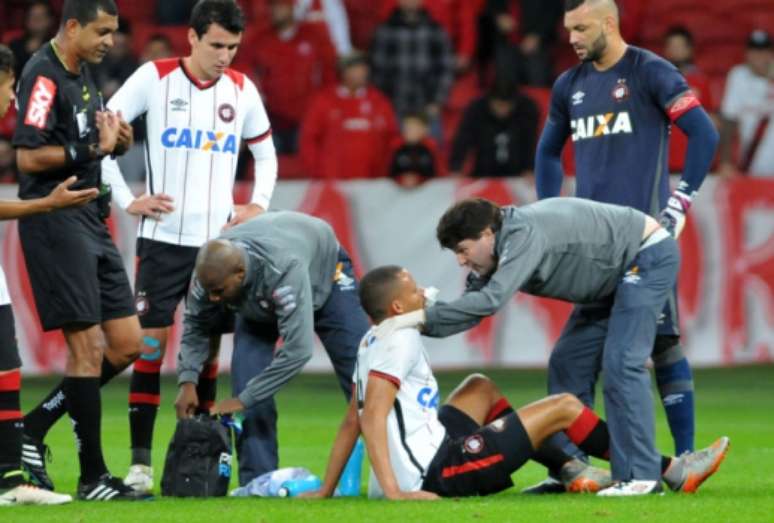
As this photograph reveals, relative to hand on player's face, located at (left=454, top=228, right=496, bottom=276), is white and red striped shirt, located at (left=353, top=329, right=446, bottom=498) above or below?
below

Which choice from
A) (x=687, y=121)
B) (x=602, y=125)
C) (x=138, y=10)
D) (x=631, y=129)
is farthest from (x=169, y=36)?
(x=687, y=121)

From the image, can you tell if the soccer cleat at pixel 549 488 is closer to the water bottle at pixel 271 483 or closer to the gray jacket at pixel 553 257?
the gray jacket at pixel 553 257

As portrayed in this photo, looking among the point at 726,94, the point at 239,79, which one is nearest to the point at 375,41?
the point at 726,94

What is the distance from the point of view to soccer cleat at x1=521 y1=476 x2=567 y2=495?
27.1 feet

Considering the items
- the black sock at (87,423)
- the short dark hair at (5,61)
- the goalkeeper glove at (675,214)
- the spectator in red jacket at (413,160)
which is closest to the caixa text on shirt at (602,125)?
the goalkeeper glove at (675,214)

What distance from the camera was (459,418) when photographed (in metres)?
8.01

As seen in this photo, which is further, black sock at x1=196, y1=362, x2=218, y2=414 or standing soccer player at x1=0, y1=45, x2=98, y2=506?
black sock at x1=196, y1=362, x2=218, y2=414

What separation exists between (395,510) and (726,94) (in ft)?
30.7

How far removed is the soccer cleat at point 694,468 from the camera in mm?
7969

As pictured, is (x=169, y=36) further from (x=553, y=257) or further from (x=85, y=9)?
(x=553, y=257)

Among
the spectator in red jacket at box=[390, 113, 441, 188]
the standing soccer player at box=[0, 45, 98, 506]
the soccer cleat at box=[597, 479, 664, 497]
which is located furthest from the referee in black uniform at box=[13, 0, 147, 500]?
the spectator in red jacket at box=[390, 113, 441, 188]

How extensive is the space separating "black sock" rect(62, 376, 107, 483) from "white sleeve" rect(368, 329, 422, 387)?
1360mm

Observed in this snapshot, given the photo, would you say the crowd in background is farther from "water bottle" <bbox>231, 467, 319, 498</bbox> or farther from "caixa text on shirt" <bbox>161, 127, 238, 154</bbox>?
"water bottle" <bbox>231, 467, 319, 498</bbox>

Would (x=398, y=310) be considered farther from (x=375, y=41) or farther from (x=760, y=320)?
(x=375, y=41)
